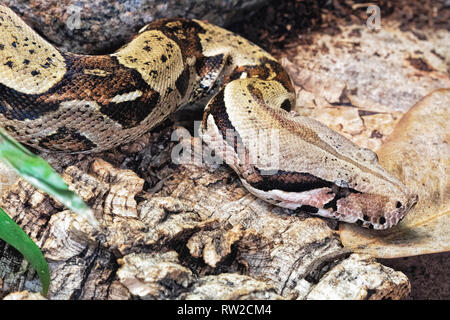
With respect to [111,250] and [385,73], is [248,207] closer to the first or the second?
[111,250]

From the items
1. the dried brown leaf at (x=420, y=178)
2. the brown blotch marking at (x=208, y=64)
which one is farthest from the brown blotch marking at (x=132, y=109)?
the dried brown leaf at (x=420, y=178)

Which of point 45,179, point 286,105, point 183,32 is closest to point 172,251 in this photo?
point 45,179

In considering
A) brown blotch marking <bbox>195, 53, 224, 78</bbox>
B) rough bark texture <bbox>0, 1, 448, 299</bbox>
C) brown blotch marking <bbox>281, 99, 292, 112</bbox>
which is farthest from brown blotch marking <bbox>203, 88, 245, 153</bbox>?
brown blotch marking <bbox>281, 99, 292, 112</bbox>

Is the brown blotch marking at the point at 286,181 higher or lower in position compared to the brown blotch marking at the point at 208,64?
lower

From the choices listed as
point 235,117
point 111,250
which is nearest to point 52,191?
point 111,250

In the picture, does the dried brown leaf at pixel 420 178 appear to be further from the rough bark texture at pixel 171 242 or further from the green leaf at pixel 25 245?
the green leaf at pixel 25 245

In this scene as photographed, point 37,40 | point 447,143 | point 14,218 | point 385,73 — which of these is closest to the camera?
point 14,218
